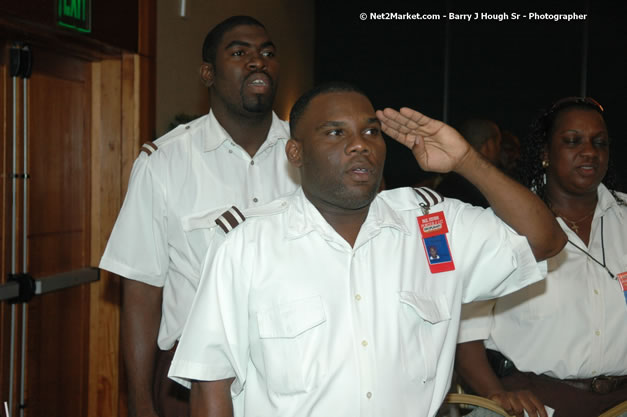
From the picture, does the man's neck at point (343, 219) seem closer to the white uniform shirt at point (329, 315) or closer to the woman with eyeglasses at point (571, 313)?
the white uniform shirt at point (329, 315)

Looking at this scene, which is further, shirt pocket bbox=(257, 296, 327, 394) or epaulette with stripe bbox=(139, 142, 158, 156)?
epaulette with stripe bbox=(139, 142, 158, 156)

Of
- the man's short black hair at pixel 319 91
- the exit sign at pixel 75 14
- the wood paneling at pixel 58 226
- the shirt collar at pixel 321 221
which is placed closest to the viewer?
the shirt collar at pixel 321 221

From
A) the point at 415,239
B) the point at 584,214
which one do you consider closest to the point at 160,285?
the point at 415,239

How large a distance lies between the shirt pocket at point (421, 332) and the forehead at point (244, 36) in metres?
1.04

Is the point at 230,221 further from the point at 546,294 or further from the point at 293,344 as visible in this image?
the point at 546,294

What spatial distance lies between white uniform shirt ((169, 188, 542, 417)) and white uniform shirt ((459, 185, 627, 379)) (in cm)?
50

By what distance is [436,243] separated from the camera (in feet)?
5.46

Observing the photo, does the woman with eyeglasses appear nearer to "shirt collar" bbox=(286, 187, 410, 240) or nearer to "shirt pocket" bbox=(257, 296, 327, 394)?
"shirt collar" bbox=(286, 187, 410, 240)

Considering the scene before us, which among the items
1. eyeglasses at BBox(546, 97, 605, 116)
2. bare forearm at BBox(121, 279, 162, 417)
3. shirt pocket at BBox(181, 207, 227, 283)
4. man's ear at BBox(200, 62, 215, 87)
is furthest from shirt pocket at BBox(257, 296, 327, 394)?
eyeglasses at BBox(546, 97, 605, 116)

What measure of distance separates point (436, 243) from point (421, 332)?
8.9 inches

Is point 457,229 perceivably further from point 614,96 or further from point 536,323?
point 614,96

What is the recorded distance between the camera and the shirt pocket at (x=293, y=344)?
1475mm

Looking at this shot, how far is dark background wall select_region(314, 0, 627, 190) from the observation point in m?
7.65

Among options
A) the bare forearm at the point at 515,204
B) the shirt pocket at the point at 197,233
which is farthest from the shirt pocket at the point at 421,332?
the shirt pocket at the point at 197,233
